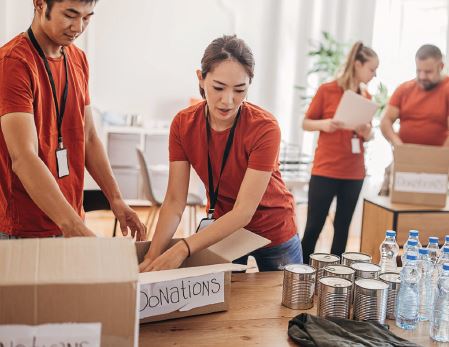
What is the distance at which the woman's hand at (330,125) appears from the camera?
3211 mm

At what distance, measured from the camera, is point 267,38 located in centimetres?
606

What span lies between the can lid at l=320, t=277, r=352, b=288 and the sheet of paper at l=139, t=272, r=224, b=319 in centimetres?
25

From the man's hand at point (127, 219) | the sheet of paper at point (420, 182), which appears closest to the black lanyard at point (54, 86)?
the man's hand at point (127, 219)

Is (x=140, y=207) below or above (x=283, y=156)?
below

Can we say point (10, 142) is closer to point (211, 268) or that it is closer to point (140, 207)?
point (211, 268)

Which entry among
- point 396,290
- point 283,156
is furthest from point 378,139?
point 396,290

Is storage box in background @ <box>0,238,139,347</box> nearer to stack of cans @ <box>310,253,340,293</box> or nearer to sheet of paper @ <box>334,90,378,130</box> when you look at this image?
stack of cans @ <box>310,253,340,293</box>

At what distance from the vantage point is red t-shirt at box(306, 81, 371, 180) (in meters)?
3.28

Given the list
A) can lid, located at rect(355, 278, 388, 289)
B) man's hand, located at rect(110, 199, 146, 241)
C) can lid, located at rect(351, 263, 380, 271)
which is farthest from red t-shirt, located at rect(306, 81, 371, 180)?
can lid, located at rect(355, 278, 388, 289)

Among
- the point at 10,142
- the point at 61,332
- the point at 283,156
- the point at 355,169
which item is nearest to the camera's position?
the point at 61,332

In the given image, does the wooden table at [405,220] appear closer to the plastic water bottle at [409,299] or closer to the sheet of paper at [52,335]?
the plastic water bottle at [409,299]

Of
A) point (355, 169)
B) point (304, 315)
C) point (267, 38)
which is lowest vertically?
point (304, 315)

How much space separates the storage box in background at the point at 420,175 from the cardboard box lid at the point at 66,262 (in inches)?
92.7

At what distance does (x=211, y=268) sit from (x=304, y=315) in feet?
0.80
